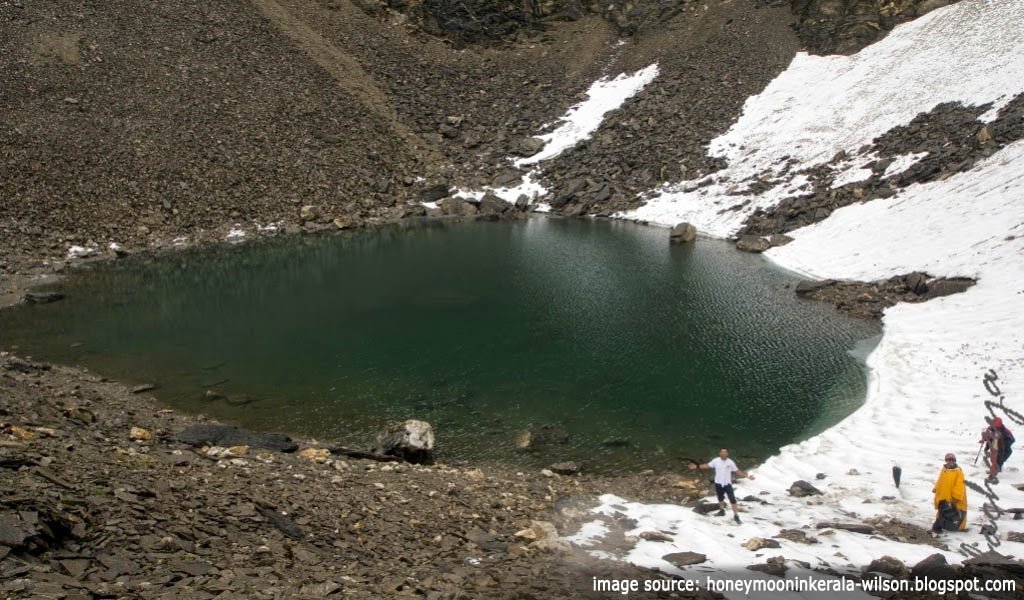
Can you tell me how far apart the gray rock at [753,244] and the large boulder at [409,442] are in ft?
101

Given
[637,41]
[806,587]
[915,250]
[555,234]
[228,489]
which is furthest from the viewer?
[637,41]

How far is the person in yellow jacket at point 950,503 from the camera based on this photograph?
13000 millimetres

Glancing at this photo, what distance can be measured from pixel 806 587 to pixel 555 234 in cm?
3973

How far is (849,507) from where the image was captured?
15.1 meters

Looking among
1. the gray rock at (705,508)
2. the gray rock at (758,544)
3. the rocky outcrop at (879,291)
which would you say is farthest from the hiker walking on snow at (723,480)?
the rocky outcrop at (879,291)

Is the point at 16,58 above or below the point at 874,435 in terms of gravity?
above

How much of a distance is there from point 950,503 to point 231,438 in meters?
16.3

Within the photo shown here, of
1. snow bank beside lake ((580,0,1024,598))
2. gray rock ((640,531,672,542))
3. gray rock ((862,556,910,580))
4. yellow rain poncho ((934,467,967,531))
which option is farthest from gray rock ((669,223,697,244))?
gray rock ((862,556,910,580))

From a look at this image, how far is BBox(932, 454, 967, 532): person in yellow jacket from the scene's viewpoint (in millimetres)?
13000

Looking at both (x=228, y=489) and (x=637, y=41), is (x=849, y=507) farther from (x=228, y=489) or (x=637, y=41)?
(x=637, y=41)

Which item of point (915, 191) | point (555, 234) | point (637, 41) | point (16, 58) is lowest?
point (555, 234)

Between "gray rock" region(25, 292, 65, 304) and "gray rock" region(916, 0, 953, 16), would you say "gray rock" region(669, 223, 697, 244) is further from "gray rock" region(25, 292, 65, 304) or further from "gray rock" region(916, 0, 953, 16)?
"gray rock" region(25, 292, 65, 304)

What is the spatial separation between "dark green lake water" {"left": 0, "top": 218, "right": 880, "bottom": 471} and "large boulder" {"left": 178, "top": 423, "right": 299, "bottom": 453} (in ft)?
5.21

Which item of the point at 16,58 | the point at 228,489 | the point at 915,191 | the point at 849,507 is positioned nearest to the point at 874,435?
the point at 849,507
